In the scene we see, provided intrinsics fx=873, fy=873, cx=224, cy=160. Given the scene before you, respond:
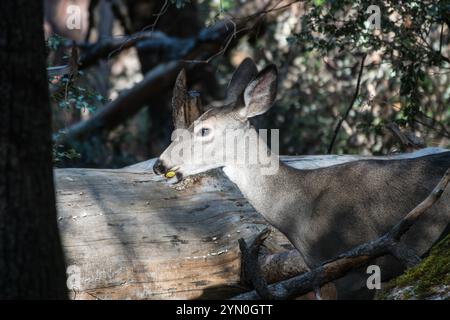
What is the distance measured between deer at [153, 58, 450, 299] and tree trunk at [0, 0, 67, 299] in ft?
9.19

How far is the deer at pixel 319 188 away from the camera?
6.14 metres

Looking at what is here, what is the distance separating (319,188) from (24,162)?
325 centimetres

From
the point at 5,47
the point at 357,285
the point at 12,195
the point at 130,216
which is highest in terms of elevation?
the point at 5,47

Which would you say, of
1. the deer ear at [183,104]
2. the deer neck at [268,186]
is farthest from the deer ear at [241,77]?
the deer neck at [268,186]

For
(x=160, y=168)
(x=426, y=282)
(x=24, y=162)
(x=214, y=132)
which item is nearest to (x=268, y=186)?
(x=214, y=132)

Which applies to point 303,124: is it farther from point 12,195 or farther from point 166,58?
point 12,195

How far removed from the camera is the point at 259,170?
258 inches

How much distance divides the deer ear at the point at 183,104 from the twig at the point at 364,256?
2.70 metres

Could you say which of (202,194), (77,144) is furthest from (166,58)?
(202,194)

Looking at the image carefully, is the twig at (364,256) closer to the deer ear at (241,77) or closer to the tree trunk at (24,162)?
the tree trunk at (24,162)

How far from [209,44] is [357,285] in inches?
287

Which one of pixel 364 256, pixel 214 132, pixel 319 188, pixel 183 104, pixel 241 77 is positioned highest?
pixel 241 77

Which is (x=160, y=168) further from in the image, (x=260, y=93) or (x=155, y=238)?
(x=260, y=93)

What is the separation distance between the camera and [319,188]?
647 centimetres
